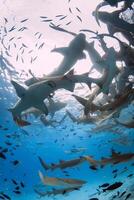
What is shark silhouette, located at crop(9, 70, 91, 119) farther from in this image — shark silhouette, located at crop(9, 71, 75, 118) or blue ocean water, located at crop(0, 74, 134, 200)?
blue ocean water, located at crop(0, 74, 134, 200)

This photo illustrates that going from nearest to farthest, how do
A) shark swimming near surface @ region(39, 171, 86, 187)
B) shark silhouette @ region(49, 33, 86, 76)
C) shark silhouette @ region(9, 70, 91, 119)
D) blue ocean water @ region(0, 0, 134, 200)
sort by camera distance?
shark silhouette @ region(9, 70, 91, 119) → shark swimming near surface @ region(39, 171, 86, 187) → shark silhouette @ region(49, 33, 86, 76) → blue ocean water @ region(0, 0, 134, 200)

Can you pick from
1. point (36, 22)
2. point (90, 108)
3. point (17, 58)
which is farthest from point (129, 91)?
point (17, 58)

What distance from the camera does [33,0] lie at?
1464cm

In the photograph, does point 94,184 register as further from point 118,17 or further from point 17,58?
point 118,17

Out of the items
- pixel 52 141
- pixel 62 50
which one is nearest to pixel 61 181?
pixel 62 50

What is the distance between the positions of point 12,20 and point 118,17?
348 inches

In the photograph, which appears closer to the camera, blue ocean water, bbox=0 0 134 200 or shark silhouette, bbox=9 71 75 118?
shark silhouette, bbox=9 71 75 118

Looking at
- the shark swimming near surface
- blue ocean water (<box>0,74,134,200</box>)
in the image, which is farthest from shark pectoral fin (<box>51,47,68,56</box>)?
blue ocean water (<box>0,74,134,200</box>)

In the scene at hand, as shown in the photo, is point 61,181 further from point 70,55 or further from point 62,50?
point 62,50

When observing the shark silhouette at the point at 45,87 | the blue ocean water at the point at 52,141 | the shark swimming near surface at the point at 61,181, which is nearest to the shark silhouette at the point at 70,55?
the shark silhouette at the point at 45,87

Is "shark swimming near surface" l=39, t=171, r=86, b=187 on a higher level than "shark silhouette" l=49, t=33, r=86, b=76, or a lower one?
lower

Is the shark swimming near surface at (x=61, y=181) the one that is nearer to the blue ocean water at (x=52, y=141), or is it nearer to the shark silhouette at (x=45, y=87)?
the shark silhouette at (x=45, y=87)

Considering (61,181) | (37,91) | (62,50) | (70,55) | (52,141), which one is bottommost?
(52,141)

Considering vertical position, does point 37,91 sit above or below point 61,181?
above
